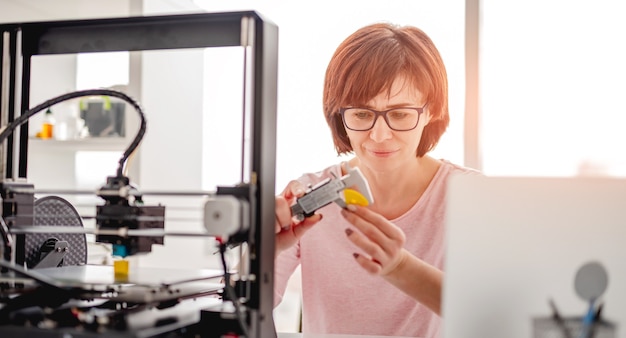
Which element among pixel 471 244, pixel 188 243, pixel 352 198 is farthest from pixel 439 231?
pixel 188 243

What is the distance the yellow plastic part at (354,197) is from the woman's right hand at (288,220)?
0.47 ft

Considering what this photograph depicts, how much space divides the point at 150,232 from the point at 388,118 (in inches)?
41.3

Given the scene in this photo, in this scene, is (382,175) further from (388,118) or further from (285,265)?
(285,265)

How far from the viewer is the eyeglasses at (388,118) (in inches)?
74.6

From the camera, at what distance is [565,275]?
85 cm

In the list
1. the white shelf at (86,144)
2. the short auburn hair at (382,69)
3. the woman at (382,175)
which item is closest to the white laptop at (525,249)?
the woman at (382,175)

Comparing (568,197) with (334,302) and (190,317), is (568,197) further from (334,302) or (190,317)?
(334,302)

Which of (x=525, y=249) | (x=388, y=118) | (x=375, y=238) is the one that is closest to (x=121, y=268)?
(x=375, y=238)

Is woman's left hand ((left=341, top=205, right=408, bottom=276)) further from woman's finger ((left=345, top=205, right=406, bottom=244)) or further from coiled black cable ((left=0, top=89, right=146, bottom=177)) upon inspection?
coiled black cable ((left=0, top=89, right=146, bottom=177))

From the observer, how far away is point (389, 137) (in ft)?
6.27

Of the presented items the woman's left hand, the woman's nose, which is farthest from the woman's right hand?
the woman's nose

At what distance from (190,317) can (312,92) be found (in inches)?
77.9

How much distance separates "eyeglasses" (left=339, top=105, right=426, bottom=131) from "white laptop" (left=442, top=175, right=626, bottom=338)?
1.00m

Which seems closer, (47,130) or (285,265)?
(285,265)
